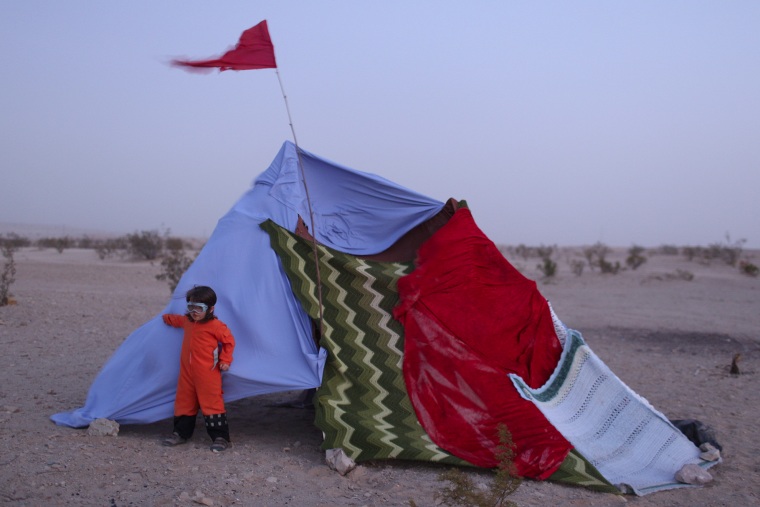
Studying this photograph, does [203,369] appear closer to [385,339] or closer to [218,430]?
[218,430]

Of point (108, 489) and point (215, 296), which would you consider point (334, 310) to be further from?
point (108, 489)

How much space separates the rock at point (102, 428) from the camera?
5496 mm

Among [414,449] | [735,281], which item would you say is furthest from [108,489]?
[735,281]

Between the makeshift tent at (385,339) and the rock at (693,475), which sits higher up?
the makeshift tent at (385,339)

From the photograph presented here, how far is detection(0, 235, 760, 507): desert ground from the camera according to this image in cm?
465

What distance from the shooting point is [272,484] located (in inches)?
191

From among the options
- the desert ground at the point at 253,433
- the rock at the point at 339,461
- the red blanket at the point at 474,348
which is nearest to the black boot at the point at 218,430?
the desert ground at the point at 253,433

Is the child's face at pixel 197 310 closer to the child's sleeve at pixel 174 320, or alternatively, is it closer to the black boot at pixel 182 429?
the child's sleeve at pixel 174 320

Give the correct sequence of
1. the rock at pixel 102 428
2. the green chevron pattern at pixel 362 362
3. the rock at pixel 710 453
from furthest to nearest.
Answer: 1. the rock at pixel 710 453
2. the rock at pixel 102 428
3. the green chevron pattern at pixel 362 362

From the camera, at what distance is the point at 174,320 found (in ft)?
18.8

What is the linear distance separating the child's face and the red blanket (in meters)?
1.64

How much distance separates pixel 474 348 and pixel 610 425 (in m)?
1.28

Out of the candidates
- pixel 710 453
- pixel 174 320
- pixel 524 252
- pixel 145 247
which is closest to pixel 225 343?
pixel 174 320

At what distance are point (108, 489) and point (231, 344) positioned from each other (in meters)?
1.38
